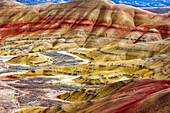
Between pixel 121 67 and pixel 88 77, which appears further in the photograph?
pixel 121 67

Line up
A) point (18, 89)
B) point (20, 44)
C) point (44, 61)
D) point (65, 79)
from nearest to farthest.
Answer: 1. point (18, 89)
2. point (65, 79)
3. point (44, 61)
4. point (20, 44)

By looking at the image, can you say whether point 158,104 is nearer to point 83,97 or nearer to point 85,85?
point 83,97

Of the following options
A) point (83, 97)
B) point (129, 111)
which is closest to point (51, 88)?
point (83, 97)

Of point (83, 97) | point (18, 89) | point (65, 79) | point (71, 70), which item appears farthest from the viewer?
point (71, 70)

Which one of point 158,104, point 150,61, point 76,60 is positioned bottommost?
point 76,60

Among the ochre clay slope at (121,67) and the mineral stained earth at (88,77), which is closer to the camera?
the mineral stained earth at (88,77)

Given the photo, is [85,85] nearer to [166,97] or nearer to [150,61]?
[150,61]

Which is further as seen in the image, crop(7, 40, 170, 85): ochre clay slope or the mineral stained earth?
crop(7, 40, 170, 85): ochre clay slope

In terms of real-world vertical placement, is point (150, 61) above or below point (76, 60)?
above

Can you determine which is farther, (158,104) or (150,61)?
(150,61)

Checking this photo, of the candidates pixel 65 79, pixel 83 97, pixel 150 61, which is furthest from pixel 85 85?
pixel 150 61
